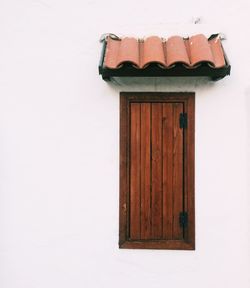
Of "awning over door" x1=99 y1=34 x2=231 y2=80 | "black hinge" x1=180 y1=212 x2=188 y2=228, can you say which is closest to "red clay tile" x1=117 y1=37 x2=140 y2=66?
"awning over door" x1=99 y1=34 x2=231 y2=80

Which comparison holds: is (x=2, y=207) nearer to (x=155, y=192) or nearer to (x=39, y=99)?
(x=39, y=99)

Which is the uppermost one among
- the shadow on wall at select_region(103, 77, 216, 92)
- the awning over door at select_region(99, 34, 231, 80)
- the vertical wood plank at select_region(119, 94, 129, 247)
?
the awning over door at select_region(99, 34, 231, 80)

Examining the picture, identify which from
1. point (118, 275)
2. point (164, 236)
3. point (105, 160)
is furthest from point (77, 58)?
point (118, 275)

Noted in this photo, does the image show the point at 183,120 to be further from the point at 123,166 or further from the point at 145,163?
the point at 123,166

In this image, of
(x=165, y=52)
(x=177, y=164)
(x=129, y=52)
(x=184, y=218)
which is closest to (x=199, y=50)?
(x=165, y=52)

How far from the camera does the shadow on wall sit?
3557 mm

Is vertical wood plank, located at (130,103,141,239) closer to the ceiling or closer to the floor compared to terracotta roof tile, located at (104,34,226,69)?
closer to the floor

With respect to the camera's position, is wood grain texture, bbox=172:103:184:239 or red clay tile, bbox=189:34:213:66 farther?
wood grain texture, bbox=172:103:184:239

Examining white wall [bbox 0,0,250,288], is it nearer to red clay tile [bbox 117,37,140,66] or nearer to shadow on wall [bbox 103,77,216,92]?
shadow on wall [bbox 103,77,216,92]

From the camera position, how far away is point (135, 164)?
141 inches

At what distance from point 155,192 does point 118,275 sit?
99 centimetres

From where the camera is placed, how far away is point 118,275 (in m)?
3.60

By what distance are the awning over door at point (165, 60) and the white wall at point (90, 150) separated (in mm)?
316

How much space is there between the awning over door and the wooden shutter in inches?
15.9
